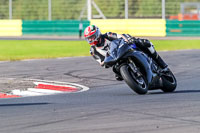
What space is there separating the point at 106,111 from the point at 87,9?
31515mm

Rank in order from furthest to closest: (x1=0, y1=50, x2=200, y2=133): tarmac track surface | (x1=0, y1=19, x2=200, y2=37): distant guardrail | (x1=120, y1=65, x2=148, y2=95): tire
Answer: (x1=0, y1=19, x2=200, y2=37): distant guardrail < (x1=120, y1=65, x2=148, y2=95): tire < (x1=0, y1=50, x2=200, y2=133): tarmac track surface

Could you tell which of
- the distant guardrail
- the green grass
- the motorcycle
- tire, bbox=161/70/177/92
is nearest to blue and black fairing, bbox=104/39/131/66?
the motorcycle

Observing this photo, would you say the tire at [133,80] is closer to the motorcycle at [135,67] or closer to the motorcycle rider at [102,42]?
the motorcycle at [135,67]

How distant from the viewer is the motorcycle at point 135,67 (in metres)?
9.59

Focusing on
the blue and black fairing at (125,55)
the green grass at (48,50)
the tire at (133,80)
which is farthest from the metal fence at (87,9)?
the tire at (133,80)

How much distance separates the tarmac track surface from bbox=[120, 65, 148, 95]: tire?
0.15 meters

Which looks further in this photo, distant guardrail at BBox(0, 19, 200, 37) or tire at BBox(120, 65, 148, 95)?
distant guardrail at BBox(0, 19, 200, 37)

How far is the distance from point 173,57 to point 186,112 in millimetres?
11954

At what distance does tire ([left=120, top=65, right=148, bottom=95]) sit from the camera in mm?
9523

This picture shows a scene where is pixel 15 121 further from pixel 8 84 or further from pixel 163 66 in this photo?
pixel 8 84

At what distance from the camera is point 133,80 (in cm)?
958

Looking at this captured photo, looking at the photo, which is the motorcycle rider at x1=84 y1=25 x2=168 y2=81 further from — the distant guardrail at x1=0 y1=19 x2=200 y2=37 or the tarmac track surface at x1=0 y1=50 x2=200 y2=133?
the distant guardrail at x1=0 y1=19 x2=200 y2=37

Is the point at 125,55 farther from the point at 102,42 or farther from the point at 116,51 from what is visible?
the point at 102,42

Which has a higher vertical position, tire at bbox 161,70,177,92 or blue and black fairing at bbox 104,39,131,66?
blue and black fairing at bbox 104,39,131,66
